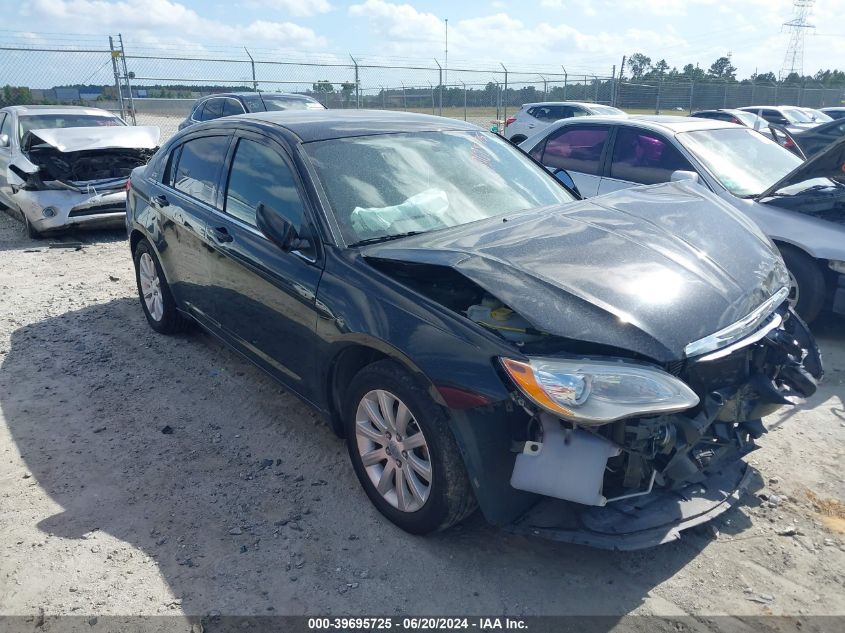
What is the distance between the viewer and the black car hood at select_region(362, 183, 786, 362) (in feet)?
8.14

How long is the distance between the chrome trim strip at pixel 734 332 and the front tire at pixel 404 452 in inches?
39.8

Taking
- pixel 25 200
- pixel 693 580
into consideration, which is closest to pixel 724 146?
pixel 693 580

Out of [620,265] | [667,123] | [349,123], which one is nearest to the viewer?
[620,265]

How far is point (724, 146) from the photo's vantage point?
6238 mm

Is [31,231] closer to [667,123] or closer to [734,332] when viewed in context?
[667,123]

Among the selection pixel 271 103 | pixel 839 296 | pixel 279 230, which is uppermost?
pixel 271 103

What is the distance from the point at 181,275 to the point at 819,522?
411cm

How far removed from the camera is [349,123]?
384cm

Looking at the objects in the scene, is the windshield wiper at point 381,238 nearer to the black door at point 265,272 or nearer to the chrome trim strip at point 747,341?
the black door at point 265,272

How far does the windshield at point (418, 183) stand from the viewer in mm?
3271

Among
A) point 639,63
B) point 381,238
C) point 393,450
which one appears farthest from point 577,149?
point 639,63

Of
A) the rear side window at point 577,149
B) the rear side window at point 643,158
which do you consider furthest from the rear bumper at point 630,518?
the rear side window at point 577,149

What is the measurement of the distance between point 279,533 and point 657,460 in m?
1.72

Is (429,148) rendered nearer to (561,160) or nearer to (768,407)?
(768,407)
